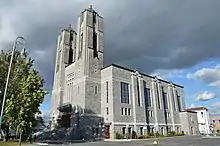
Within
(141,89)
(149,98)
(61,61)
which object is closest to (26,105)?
(141,89)

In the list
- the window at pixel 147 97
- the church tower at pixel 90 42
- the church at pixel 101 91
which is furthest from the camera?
the window at pixel 147 97

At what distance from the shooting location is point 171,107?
57.1 metres

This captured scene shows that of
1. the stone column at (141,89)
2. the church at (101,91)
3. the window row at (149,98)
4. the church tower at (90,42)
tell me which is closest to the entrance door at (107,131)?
the church at (101,91)

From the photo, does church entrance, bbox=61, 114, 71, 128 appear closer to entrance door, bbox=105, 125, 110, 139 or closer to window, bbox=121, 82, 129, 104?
entrance door, bbox=105, 125, 110, 139

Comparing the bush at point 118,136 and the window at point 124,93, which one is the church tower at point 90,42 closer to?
the window at point 124,93

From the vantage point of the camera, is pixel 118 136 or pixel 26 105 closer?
pixel 26 105

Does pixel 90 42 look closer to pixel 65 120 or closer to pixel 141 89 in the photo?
pixel 141 89

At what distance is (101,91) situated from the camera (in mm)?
44188

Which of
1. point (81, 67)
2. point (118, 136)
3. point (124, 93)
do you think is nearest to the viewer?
point (118, 136)

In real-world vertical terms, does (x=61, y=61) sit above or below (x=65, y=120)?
above

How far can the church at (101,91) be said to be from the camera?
41531 mm

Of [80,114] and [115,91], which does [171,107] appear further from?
[80,114]

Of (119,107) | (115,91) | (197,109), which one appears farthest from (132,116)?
(197,109)

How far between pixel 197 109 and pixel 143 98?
114 feet
